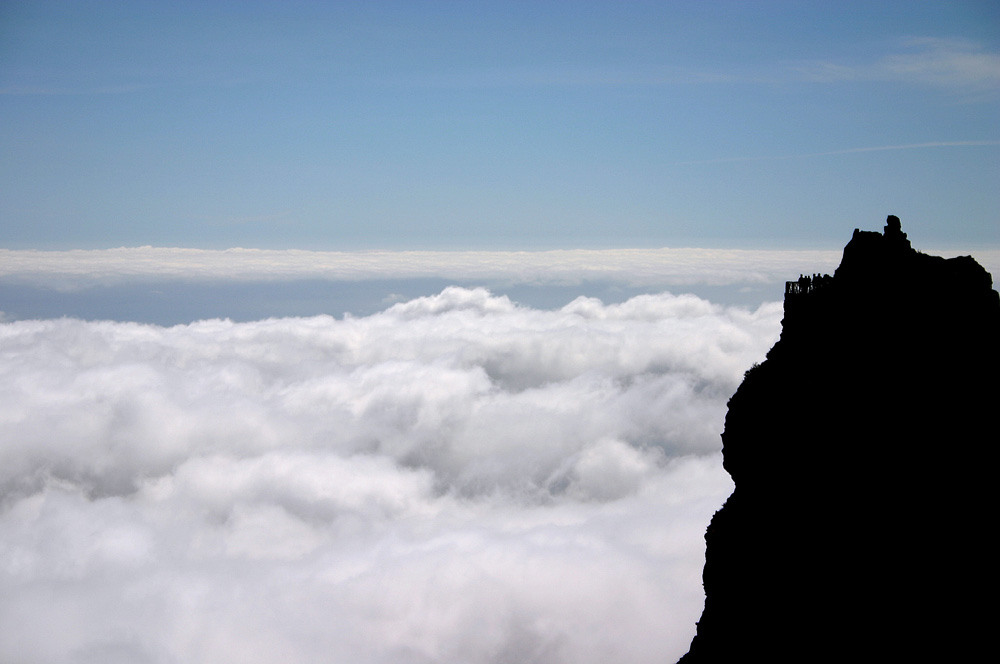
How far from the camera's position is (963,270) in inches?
1093

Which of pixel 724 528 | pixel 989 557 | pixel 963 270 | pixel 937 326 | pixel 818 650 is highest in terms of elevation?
pixel 963 270

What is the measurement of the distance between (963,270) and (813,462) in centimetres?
995

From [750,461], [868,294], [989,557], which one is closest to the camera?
[989,557]

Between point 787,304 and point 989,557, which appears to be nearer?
point 989,557

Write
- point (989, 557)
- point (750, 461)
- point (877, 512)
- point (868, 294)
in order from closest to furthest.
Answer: point (989, 557)
point (877, 512)
point (868, 294)
point (750, 461)

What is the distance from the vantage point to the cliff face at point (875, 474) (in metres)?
25.3

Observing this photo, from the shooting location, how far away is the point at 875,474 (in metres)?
27.2

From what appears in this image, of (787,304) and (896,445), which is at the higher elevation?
(787,304)

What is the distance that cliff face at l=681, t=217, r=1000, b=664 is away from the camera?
25.3m

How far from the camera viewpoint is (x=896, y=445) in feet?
88.8

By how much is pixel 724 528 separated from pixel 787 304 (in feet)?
38.3

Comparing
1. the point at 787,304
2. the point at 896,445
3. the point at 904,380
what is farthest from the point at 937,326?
the point at 787,304

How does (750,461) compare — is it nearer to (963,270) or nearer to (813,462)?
(813,462)

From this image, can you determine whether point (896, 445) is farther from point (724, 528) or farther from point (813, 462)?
point (724, 528)
